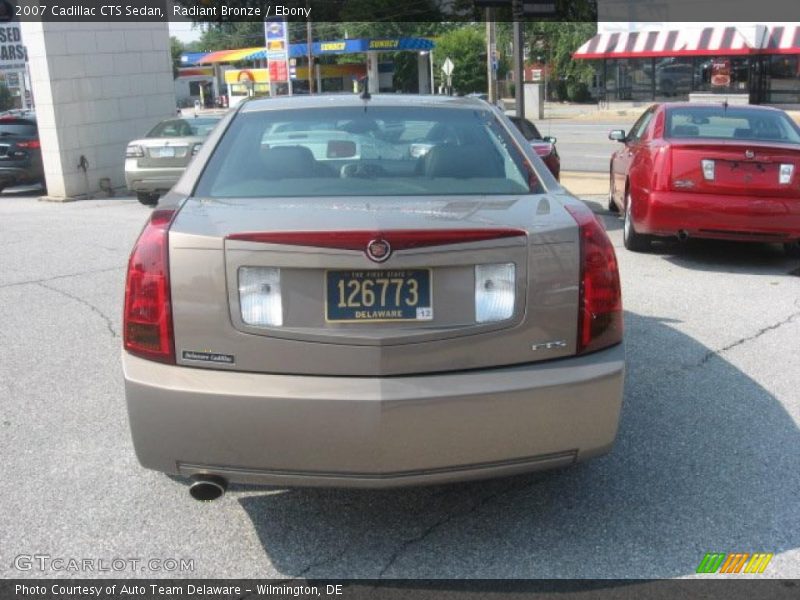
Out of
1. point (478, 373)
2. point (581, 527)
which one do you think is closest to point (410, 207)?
point (478, 373)

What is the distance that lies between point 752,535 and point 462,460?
1.26m

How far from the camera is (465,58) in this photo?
226 feet

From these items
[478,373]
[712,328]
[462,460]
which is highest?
[478,373]

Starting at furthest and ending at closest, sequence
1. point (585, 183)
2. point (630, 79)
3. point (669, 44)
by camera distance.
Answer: point (630, 79) < point (669, 44) < point (585, 183)

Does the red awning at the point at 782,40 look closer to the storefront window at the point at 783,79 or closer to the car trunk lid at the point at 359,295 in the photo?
the storefront window at the point at 783,79

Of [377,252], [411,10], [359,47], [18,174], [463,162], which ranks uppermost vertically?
[411,10]

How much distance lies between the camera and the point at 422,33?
8344cm

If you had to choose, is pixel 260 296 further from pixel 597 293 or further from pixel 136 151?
pixel 136 151

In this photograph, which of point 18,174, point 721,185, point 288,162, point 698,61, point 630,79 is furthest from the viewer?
point 630,79

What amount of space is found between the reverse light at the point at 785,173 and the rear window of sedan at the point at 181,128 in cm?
1019

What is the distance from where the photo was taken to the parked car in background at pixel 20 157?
17859 millimetres

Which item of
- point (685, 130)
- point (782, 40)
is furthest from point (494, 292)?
point (782, 40)

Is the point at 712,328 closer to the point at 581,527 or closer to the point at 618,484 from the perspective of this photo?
the point at 618,484

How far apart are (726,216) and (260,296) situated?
19.8ft
